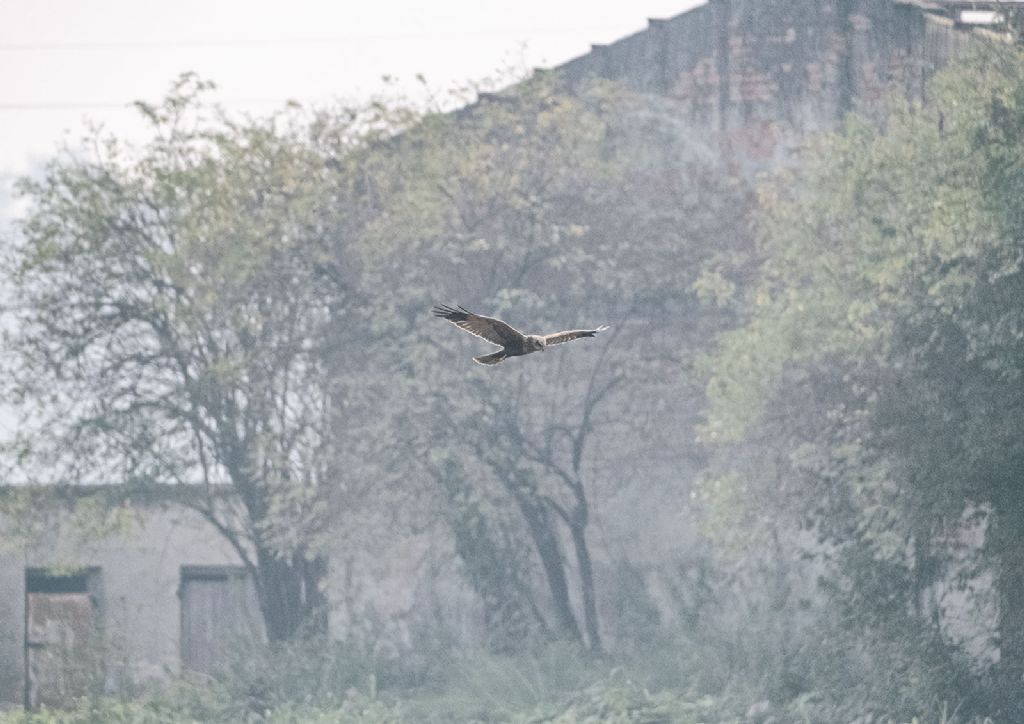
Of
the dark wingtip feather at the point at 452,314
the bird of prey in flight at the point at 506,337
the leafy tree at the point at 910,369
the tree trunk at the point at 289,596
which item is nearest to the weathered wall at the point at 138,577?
the tree trunk at the point at 289,596

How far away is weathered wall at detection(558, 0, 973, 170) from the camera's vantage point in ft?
99.9

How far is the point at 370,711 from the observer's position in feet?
82.9

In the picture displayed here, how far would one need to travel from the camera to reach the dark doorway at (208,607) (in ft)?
103

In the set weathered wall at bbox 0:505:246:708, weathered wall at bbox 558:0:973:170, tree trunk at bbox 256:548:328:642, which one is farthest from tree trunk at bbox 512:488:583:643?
weathered wall at bbox 558:0:973:170

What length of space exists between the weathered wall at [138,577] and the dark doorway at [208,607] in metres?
0.14

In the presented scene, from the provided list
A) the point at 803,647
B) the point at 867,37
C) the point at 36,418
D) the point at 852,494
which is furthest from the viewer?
the point at 867,37

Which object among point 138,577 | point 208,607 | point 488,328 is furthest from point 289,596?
point 488,328

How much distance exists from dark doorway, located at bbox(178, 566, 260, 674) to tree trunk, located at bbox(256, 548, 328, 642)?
2.21 m

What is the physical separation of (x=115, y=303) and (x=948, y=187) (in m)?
12.0

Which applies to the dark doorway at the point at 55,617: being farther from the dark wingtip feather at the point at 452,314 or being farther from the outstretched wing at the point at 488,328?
the dark wingtip feather at the point at 452,314

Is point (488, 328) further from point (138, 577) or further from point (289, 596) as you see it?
point (138, 577)

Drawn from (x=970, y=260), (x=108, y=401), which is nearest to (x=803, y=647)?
(x=970, y=260)

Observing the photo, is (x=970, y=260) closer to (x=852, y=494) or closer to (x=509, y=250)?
(x=852, y=494)

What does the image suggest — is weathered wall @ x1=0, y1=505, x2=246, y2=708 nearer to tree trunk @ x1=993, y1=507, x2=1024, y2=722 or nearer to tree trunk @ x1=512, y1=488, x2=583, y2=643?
tree trunk @ x1=512, y1=488, x2=583, y2=643
